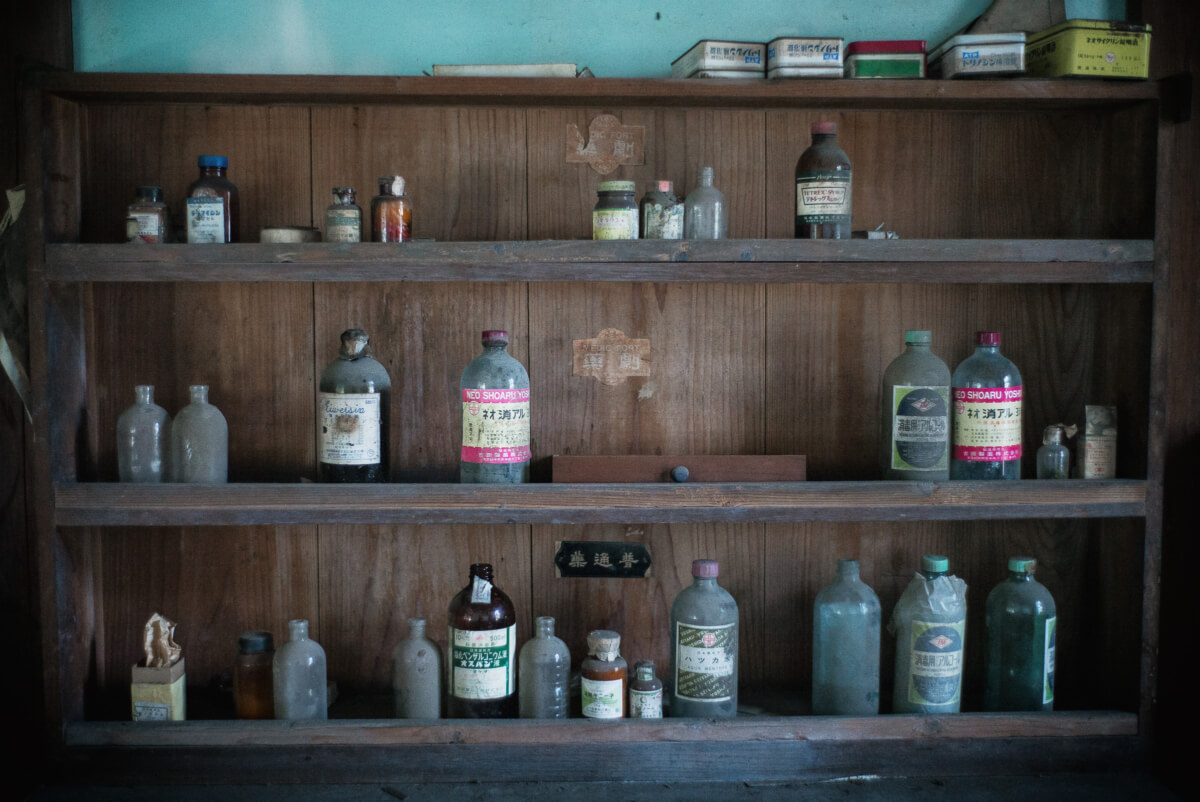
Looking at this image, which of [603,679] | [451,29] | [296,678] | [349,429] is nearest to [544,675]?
[603,679]

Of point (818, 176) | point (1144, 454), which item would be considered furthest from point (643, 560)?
point (1144, 454)

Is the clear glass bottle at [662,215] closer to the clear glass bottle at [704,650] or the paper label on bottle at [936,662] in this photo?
the clear glass bottle at [704,650]

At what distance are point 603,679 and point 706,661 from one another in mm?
168

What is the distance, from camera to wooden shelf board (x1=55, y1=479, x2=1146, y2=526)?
134 cm

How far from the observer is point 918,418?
4.64 ft

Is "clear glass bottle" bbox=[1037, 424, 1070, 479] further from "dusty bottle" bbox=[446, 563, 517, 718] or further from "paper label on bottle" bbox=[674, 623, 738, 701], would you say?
"dusty bottle" bbox=[446, 563, 517, 718]

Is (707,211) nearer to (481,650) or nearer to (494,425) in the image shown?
(494,425)

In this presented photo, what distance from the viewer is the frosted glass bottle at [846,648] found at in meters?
1.48

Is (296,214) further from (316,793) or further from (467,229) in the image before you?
(316,793)

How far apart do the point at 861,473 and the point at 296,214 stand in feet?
3.59

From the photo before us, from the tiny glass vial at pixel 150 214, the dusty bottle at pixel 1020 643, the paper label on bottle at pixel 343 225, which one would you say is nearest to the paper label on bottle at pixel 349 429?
the paper label on bottle at pixel 343 225

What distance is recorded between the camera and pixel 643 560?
1549 millimetres

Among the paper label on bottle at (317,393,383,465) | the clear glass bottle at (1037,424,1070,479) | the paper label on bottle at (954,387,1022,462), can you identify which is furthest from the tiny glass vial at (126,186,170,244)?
the clear glass bottle at (1037,424,1070,479)

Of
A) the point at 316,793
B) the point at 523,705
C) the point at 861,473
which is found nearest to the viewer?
the point at 316,793
